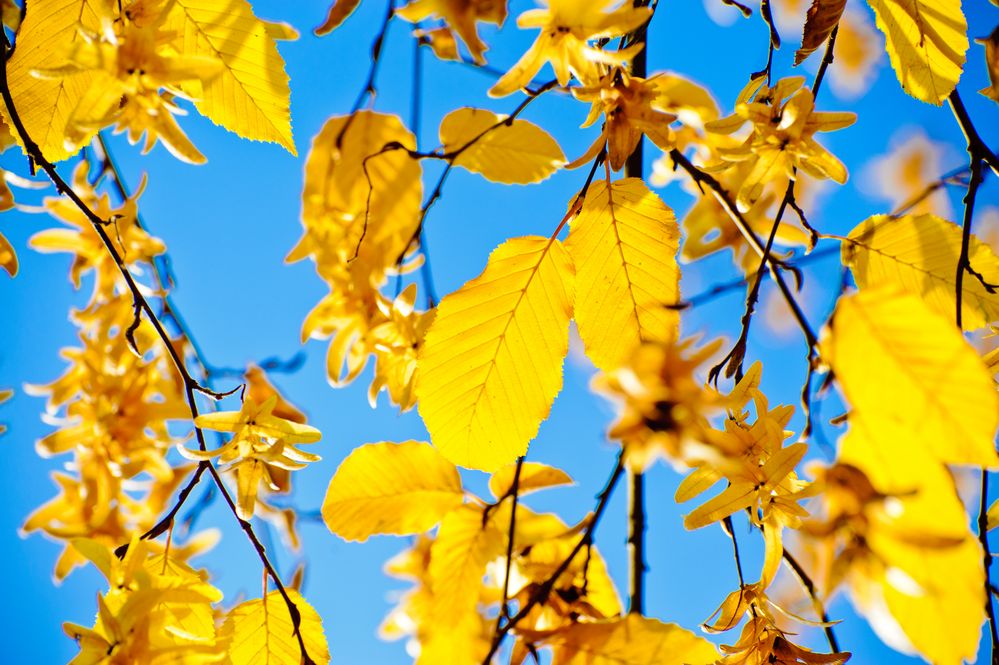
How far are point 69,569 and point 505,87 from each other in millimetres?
886

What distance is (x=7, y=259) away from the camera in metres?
0.61

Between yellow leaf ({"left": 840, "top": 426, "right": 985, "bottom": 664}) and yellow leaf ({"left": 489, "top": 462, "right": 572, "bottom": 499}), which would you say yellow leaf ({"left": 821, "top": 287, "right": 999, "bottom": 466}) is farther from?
yellow leaf ({"left": 489, "top": 462, "right": 572, "bottom": 499})

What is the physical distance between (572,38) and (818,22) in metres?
0.19

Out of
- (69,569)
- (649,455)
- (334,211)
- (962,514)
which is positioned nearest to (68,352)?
(69,569)

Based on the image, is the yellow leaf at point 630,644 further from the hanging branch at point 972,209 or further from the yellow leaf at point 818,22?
the yellow leaf at point 818,22

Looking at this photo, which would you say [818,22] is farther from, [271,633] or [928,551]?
[271,633]

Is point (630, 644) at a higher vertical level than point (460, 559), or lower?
lower

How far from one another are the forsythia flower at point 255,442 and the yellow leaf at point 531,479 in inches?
8.1

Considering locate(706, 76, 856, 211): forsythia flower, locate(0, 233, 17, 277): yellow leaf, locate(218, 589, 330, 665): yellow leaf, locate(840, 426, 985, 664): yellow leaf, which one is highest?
locate(0, 233, 17, 277): yellow leaf

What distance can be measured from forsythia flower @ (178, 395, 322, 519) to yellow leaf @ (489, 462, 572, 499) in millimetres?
206

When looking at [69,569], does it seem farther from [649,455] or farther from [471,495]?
[649,455]

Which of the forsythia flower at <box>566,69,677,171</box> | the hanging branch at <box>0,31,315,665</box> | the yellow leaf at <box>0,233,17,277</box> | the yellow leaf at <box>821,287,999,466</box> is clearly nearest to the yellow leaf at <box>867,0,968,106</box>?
the forsythia flower at <box>566,69,677,171</box>

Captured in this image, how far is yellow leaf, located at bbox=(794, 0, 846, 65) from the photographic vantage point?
0.50 m

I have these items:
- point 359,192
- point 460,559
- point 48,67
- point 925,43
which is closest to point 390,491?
point 460,559
